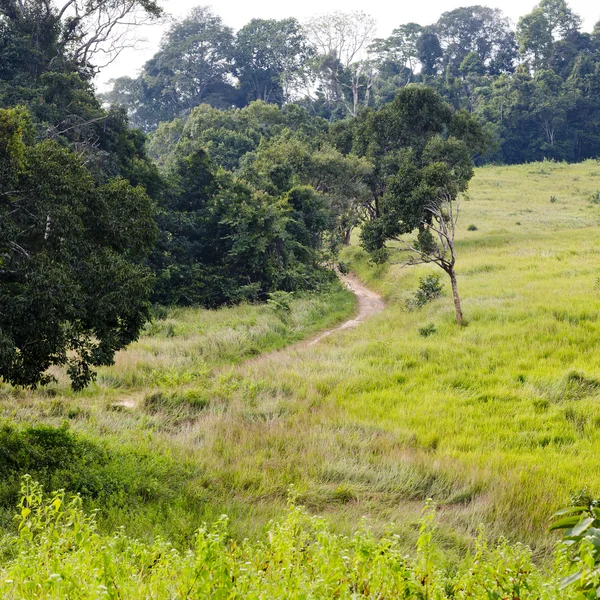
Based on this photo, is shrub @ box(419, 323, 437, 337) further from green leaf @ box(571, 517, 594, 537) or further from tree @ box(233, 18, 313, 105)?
tree @ box(233, 18, 313, 105)

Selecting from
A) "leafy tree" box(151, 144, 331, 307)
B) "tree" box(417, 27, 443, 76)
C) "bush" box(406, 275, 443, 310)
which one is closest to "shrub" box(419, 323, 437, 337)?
"bush" box(406, 275, 443, 310)

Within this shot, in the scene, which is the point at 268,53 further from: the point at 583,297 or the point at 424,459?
the point at 424,459

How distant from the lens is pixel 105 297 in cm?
925

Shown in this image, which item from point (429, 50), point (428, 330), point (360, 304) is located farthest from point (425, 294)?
point (429, 50)

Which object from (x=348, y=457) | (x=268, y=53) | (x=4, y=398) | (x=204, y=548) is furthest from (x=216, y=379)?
(x=268, y=53)

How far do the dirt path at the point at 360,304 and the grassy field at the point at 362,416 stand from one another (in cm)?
93

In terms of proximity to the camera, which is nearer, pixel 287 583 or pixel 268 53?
pixel 287 583

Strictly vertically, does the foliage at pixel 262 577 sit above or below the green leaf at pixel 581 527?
below

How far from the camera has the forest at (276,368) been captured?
4.22 m

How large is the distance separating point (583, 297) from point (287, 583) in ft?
59.8

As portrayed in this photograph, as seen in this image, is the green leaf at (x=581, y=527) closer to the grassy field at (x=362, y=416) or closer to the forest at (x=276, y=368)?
the forest at (x=276, y=368)

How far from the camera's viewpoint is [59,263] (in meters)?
8.90

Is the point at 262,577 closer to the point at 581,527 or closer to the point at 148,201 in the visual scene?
the point at 581,527

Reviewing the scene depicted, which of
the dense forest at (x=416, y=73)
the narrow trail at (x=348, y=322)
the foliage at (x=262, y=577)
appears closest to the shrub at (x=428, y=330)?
the narrow trail at (x=348, y=322)
